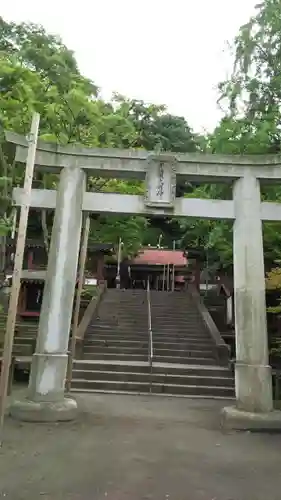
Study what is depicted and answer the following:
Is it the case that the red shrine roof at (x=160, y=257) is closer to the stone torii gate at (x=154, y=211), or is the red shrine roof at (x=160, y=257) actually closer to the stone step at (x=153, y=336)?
the stone step at (x=153, y=336)

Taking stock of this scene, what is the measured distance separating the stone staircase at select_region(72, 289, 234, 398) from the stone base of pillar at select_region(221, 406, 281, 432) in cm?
388

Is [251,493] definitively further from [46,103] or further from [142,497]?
[46,103]

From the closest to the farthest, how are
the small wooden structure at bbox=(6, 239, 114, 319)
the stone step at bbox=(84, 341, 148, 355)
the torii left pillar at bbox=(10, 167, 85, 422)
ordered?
the torii left pillar at bbox=(10, 167, 85, 422) → the stone step at bbox=(84, 341, 148, 355) → the small wooden structure at bbox=(6, 239, 114, 319)

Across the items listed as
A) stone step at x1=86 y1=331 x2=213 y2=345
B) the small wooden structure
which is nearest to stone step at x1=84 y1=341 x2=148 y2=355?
stone step at x1=86 y1=331 x2=213 y2=345

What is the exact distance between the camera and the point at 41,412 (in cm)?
735

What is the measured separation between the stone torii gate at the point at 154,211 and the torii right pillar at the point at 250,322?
2cm

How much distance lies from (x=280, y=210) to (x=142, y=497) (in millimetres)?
5953

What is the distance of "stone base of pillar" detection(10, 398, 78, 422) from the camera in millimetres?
7328

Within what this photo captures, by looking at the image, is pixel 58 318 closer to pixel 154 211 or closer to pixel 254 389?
pixel 154 211

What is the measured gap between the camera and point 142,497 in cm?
416

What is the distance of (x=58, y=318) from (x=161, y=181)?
3.15 meters

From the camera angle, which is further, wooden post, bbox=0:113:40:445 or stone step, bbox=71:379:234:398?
stone step, bbox=71:379:234:398

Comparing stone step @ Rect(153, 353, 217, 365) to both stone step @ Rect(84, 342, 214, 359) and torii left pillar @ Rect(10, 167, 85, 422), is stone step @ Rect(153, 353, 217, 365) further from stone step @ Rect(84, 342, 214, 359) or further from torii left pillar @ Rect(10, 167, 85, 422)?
torii left pillar @ Rect(10, 167, 85, 422)

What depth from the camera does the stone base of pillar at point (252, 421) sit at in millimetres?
7266
